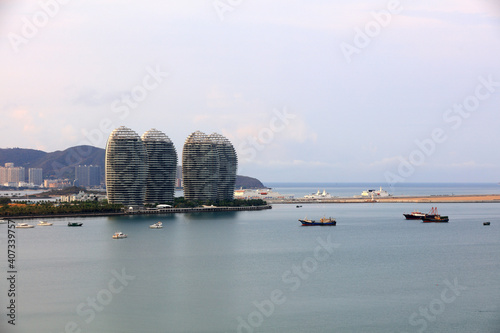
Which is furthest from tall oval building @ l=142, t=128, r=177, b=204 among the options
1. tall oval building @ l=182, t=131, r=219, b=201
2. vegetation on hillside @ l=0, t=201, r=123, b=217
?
vegetation on hillside @ l=0, t=201, r=123, b=217

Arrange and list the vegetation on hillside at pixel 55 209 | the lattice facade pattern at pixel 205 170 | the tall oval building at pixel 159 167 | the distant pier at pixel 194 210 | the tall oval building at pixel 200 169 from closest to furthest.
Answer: the vegetation on hillside at pixel 55 209 → the distant pier at pixel 194 210 → the tall oval building at pixel 159 167 → the tall oval building at pixel 200 169 → the lattice facade pattern at pixel 205 170

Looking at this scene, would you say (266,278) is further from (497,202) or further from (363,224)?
(497,202)

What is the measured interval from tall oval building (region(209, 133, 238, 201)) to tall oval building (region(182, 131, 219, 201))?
2146 millimetres

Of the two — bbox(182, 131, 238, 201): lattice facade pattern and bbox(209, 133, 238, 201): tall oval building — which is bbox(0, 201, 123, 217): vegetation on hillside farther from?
bbox(209, 133, 238, 201): tall oval building

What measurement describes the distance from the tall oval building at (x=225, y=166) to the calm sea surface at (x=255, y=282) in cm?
6011

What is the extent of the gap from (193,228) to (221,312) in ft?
147

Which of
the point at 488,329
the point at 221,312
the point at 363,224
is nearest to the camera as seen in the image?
the point at 488,329

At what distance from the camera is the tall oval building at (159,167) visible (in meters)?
121

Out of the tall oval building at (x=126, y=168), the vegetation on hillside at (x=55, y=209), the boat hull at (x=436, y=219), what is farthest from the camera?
the tall oval building at (x=126, y=168)

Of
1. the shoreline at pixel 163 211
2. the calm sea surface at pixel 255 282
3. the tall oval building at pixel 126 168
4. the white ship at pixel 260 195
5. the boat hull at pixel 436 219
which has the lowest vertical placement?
the calm sea surface at pixel 255 282

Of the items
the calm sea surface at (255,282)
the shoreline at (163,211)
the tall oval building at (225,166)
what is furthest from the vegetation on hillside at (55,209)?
the tall oval building at (225,166)

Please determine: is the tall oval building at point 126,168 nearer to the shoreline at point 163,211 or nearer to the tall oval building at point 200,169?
the shoreline at point 163,211

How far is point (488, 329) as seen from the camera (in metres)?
31.8

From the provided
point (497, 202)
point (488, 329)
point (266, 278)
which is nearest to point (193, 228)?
point (266, 278)
